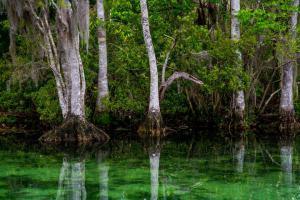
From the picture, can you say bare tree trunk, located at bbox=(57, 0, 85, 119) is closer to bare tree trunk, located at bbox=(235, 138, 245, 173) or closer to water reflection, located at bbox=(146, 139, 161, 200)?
water reflection, located at bbox=(146, 139, 161, 200)

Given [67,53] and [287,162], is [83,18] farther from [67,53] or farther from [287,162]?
[287,162]

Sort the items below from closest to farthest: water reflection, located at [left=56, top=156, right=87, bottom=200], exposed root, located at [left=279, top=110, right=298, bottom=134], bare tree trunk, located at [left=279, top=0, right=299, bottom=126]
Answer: water reflection, located at [left=56, top=156, right=87, bottom=200]
exposed root, located at [left=279, top=110, right=298, bottom=134]
bare tree trunk, located at [left=279, top=0, right=299, bottom=126]

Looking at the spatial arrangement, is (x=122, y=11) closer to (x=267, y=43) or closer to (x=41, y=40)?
(x=41, y=40)

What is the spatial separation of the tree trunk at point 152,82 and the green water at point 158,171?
5.22ft

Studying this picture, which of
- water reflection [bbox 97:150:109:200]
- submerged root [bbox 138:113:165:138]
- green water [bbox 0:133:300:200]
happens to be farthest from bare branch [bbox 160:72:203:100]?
water reflection [bbox 97:150:109:200]

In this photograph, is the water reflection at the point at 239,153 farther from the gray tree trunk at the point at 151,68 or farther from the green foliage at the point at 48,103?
the green foliage at the point at 48,103

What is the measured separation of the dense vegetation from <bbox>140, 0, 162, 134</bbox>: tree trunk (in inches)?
30.0

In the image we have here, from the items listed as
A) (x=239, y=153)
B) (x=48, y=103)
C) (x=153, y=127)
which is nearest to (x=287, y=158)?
(x=239, y=153)

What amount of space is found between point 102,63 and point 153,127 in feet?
10.6

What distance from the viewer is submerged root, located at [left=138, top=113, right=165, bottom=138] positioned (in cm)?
2227

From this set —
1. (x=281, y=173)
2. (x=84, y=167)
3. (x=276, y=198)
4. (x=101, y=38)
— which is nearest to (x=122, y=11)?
(x=101, y=38)

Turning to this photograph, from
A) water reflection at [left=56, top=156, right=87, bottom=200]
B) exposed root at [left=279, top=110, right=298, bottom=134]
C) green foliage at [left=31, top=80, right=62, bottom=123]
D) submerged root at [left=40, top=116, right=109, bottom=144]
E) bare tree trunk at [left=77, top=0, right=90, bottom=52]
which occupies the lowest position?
water reflection at [left=56, top=156, right=87, bottom=200]

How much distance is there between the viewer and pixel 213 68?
23.5m

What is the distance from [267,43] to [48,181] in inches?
488
